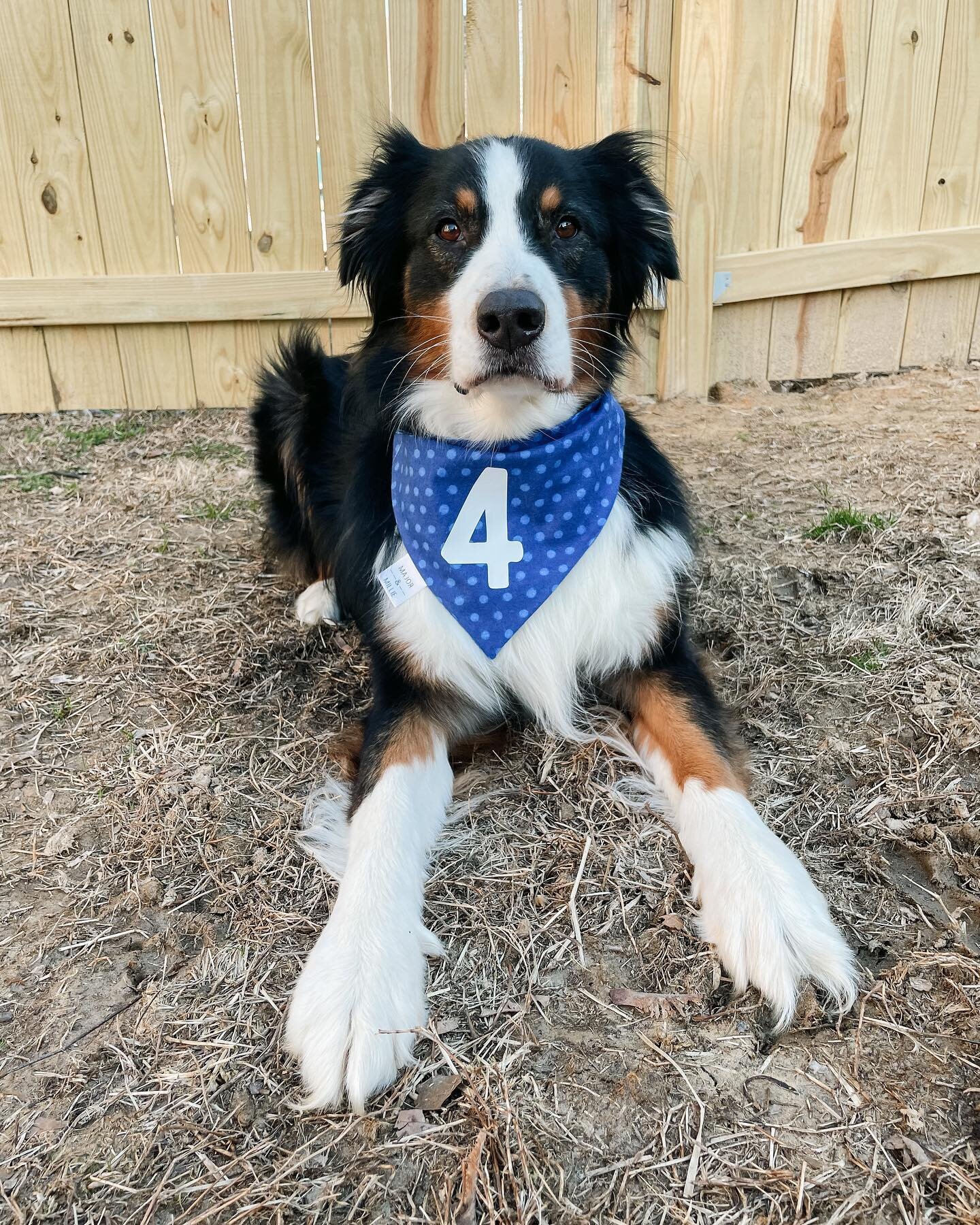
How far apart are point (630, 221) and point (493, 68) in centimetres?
275

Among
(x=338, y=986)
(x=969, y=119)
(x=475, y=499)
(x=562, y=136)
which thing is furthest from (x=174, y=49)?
(x=338, y=986)

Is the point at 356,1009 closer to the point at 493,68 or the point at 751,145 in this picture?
the point at 493,68

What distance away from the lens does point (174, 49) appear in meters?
4.89

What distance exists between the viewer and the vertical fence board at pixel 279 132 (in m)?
4.86

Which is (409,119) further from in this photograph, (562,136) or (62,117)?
(62,117)

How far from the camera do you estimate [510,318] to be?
2188mm

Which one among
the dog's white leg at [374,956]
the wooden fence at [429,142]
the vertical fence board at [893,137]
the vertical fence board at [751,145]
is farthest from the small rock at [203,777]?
the vertical fence board at [893,137]

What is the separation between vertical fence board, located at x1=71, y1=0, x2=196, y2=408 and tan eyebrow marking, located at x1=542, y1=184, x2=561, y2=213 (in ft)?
11.6

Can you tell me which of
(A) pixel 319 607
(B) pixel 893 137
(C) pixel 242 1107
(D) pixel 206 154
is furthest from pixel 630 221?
(B) pixel 893 137

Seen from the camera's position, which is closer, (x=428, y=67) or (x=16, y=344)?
(x=428, y=67)

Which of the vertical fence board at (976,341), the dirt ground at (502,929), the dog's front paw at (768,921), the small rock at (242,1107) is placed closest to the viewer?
the dirt ground at (502,929)

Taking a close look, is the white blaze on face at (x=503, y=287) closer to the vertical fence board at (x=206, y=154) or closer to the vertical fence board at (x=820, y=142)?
the vertical fence board at (x=206, y=154)

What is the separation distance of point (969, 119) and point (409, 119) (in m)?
3.39

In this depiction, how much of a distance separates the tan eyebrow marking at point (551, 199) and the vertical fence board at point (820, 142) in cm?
332
